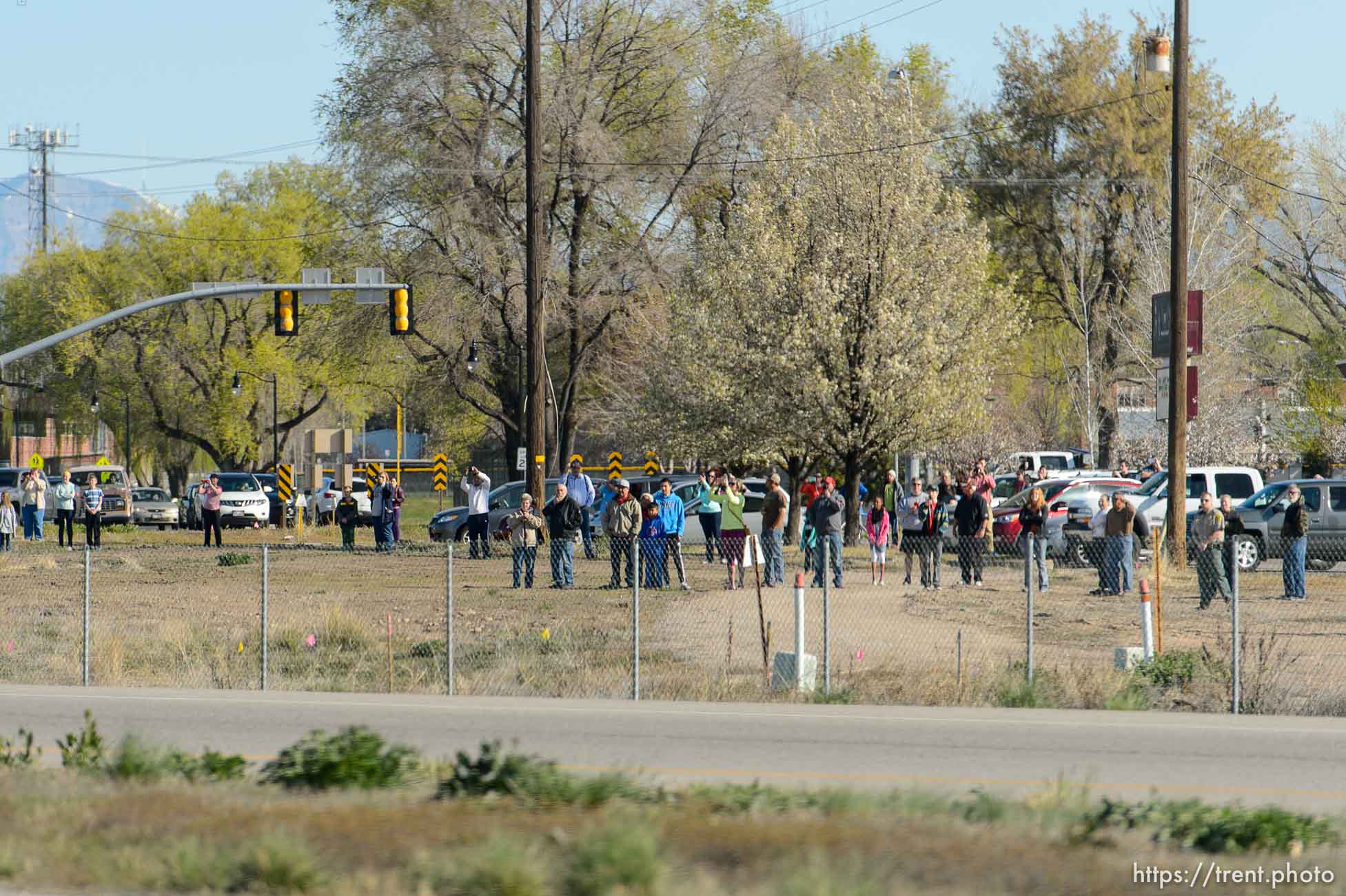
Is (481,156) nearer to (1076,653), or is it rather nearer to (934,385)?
(934,385)

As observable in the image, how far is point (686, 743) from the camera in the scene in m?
12.7

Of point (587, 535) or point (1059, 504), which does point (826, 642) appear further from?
point (1059, 504)

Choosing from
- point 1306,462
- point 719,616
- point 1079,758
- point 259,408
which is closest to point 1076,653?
point 719,616

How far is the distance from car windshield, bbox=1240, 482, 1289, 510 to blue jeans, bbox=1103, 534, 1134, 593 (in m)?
6.41

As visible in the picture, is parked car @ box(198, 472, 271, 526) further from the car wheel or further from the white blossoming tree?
the car wheel

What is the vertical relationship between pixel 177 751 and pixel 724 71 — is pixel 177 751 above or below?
below

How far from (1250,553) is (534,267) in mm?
13335

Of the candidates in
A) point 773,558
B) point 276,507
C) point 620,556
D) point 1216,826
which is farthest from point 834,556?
point 276,507

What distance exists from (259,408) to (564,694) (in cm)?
6011

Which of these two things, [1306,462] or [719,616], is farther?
[1306,462]

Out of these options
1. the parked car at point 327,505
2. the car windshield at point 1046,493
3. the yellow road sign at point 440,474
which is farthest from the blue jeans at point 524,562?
the yellow road sign at point 440,474

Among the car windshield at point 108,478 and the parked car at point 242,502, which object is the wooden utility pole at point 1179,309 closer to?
the parked car at point 242,502

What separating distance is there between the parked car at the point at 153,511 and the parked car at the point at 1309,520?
35.1m

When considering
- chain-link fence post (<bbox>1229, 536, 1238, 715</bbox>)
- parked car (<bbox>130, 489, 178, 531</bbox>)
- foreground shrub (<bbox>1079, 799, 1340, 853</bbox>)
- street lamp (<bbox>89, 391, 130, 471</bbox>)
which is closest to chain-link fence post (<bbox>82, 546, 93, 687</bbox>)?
chain-link fence post (<bbox>1229, 536, 1238, 715</bbox>)
